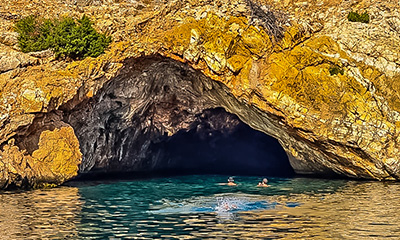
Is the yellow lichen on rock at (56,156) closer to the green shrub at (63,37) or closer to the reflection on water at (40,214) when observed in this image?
the reflection on water at (40,214)

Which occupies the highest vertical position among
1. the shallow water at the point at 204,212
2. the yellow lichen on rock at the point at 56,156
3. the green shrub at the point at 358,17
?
the green shrub at the point at 358,17

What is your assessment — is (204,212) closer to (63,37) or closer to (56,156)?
(56,156)

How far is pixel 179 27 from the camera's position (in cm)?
3619

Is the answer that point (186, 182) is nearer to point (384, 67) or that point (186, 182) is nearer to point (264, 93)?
point (264, 93)

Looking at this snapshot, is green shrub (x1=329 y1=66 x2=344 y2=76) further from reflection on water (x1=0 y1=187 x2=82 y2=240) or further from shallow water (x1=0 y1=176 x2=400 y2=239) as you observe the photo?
reflection on water (x1=0 y1=187 x2=82 y2=240)

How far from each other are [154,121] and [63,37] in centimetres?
1226

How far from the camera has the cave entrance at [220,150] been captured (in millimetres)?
50906

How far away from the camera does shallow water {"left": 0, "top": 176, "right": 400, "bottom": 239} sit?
59.1ft

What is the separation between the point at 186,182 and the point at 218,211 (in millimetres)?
15883

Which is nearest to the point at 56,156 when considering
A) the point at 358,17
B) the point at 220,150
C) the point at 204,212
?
the point at 204,212

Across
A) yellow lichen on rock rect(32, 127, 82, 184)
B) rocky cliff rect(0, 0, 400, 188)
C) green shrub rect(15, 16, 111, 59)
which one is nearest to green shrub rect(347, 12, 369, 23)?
rocky cliff rect(0, 0, 400, 188)

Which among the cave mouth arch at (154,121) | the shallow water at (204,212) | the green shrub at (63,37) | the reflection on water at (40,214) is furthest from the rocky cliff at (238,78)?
the reflection on water at (40,214)

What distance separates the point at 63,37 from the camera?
121 ft

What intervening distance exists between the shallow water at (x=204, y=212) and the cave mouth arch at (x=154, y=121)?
19.3ft
